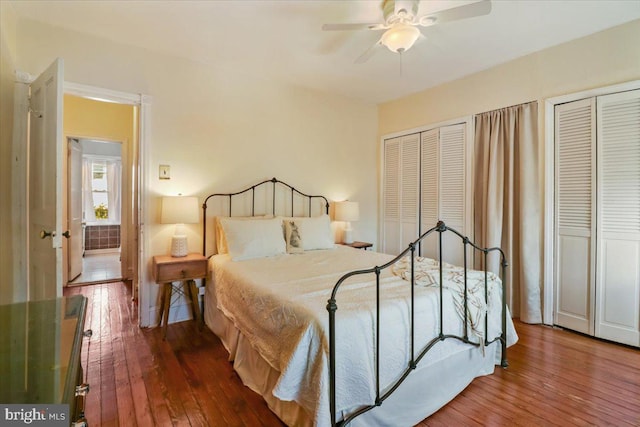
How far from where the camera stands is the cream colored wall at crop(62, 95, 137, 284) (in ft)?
13.7

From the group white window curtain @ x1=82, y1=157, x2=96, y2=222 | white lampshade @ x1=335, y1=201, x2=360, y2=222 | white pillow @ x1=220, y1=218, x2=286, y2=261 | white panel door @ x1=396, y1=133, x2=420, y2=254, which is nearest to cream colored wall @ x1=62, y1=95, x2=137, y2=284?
white pillow @ x1=220, y1=218, x2=286, y2=261

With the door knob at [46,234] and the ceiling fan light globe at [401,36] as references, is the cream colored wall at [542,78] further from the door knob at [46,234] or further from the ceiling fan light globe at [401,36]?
the door knob at [46,234]

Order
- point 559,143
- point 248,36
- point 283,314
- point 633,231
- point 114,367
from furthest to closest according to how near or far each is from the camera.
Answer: point 559,143 → point 248,36 → point 633,231 → point 114,367 → point 283,314

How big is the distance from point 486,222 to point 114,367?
12.2ft

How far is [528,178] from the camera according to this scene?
3102 mm

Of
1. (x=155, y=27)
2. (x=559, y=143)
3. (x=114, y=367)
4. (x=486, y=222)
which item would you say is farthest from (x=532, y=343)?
(x=155, y=27)

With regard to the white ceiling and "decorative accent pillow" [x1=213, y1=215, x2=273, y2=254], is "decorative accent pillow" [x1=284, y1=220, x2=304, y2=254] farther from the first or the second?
the white ceiling

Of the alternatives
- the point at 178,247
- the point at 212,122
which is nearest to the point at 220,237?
the point at 178,247

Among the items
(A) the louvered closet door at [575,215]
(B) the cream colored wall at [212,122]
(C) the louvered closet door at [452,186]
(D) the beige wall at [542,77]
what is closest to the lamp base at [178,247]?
(B) the cream colored wall at [212,122]

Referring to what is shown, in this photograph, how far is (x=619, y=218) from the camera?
2662mm

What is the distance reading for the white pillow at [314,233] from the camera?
3.42 m

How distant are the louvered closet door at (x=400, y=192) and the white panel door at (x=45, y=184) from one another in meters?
3.78

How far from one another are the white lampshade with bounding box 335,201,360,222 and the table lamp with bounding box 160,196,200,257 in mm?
1893

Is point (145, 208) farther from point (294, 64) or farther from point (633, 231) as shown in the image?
point (633, 231)
